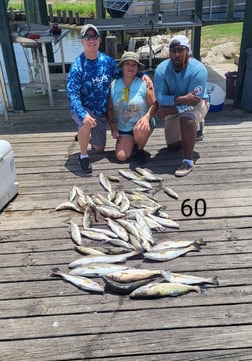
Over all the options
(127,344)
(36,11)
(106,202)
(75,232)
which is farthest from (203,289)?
(36,11)

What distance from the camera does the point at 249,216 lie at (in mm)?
3414

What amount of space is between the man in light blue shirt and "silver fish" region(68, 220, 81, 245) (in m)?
1.44

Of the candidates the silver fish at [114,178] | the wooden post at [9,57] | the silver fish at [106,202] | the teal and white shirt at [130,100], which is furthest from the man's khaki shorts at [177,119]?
the wooden post at [9,57]

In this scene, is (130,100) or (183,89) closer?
(183,89)

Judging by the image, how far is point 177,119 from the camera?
444 cm

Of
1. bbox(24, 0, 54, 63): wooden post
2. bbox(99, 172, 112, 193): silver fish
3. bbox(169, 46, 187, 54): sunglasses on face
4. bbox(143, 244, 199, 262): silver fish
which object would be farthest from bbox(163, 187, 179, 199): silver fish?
bbox(24, 0, 54, 63): wooden post

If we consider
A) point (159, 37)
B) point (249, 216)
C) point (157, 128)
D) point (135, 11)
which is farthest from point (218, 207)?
point (159, 37)

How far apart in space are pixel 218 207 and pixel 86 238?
1313 millimetres

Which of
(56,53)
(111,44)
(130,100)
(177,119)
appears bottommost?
(56,53)

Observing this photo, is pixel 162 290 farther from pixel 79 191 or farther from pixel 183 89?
pixel 183 89

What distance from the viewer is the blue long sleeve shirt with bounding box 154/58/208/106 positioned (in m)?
3.94

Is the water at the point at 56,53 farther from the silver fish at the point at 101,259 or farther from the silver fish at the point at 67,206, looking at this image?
the silver fish at the point at 101,259

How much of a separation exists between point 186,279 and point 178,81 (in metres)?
2.26

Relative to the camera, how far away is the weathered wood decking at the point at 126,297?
2203 millimetres
